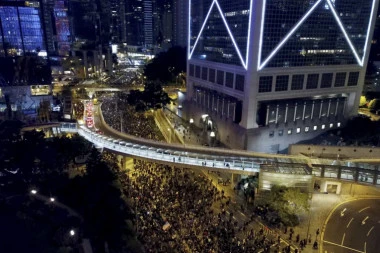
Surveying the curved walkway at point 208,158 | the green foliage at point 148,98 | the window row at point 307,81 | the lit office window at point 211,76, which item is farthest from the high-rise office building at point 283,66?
the green foliage at point 148,98

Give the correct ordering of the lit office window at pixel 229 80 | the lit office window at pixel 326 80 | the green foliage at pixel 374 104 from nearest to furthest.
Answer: the lit office window at pixel 229 80, the lit office window at pixel 326 80, the green foliage at pixel 374 104

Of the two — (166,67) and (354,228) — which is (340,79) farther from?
(166,67)

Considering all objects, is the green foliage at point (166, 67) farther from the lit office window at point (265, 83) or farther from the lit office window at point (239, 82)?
the lit office window at point (265, 83)

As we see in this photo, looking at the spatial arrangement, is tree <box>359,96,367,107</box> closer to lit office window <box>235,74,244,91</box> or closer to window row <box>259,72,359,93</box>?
window row <box>259,72,359,93</box>

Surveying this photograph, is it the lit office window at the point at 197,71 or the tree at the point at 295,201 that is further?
the lit office window at the point at 197,71

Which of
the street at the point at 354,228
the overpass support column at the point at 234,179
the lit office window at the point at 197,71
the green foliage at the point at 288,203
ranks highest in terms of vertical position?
the lit office window at the point at 197,71

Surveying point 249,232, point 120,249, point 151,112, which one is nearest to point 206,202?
point 249,232

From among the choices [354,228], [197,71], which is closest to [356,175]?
Answer: [354,228]
